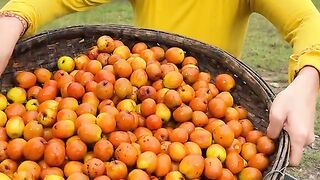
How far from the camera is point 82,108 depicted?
1.71 m

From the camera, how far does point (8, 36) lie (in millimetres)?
1741

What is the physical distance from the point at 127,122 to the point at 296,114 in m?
0.51

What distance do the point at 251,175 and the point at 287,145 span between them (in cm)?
15

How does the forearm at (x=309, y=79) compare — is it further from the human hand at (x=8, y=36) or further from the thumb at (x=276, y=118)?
the human hand at (x=8, y=36)

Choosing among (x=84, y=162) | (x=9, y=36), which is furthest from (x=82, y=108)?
(x=9, y=36)

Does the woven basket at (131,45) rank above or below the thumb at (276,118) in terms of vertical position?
below

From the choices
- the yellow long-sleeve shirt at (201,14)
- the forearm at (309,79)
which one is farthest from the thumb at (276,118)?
the yellow long-sleeve shirt at (201,14)

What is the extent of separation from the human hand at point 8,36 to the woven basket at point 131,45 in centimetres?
11

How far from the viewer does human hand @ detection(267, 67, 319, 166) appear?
1428mm

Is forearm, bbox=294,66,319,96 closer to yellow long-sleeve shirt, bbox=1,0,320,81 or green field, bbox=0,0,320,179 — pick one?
yellow long-sleeve shirt, bbox=1,0,320,81

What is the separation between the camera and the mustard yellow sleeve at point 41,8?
1.84 meters

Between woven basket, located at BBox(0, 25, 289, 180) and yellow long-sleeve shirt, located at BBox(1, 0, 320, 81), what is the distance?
0.27ft

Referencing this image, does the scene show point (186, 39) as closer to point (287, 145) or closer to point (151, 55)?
point (151, 55)

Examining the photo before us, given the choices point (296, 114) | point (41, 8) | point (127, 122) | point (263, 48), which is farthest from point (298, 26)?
point (263, 48)
